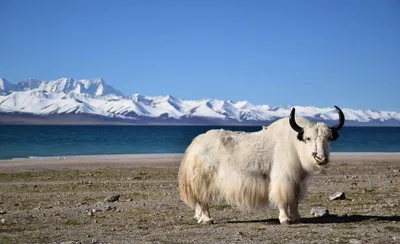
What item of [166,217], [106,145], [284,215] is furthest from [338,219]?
[106,145]

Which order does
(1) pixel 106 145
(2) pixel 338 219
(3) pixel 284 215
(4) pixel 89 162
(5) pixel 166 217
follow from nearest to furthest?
(3) pixel 284 215
(2) pixel 338 219
(5) pixel 166 217
(4) pixel 89 162
(1) pixel 106 145

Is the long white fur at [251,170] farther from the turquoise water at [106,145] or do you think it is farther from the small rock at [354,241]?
the turquoise water at [106,145]

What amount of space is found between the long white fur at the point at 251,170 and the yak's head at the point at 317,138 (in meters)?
0.03

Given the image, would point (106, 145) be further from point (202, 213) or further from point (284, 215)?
point (284, 215)

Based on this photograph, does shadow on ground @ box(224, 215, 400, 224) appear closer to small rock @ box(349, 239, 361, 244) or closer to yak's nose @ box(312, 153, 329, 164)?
yak's nose @ box(312, 153, 329, 164)

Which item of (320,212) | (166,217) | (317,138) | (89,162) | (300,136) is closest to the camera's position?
(317,138)

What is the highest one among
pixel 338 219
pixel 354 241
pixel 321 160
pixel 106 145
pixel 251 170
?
pixel 321 160

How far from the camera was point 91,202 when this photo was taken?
14258 millimetres

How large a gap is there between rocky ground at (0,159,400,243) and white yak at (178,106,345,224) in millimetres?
425

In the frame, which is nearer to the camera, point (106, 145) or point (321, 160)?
point (321, 160)

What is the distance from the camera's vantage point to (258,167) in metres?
10.3

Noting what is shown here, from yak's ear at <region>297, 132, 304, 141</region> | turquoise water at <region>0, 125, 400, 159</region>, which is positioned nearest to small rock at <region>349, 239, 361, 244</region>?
yak's ear at <region>297, 132, 304, 141</region>

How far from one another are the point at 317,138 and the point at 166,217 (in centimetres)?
343

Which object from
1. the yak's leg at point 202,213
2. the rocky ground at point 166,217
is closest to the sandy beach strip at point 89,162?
the rocky ground at point 166,217
